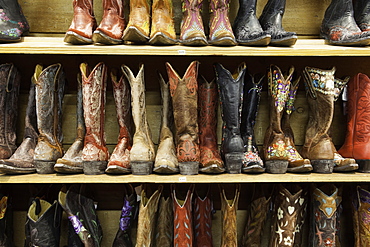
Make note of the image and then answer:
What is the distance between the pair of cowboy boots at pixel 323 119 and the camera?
63.4 inches

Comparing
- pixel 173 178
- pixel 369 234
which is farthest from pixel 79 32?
pixel 369 234

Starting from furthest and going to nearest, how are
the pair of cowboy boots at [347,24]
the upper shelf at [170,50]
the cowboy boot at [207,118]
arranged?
the cowboy boot at [207,118] → the pair of cowboy boots at [347,24] → the upper shelf at [170,50]

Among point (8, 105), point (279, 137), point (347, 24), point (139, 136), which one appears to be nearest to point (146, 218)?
point (139, 136)

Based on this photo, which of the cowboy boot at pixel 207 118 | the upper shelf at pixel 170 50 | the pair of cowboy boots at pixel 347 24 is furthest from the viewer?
the cowboy boot at pixel 207 118

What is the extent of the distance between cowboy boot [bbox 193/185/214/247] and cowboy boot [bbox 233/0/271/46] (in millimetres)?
867

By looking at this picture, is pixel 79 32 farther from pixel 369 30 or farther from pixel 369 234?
pixel 369 234

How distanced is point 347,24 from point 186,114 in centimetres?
99

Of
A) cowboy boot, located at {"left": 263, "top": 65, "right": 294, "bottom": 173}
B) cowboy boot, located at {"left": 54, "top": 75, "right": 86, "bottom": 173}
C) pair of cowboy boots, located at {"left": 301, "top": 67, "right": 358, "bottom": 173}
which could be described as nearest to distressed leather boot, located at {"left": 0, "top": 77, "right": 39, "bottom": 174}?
cowboy boot, located at {"left": 54, "top": 75, "right": 86, "bottom": 173}

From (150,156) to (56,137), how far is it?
53cm

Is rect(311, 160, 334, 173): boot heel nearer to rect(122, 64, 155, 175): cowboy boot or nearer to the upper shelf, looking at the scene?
the upper shelf

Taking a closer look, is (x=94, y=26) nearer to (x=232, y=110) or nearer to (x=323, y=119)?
(x=232, y=110)

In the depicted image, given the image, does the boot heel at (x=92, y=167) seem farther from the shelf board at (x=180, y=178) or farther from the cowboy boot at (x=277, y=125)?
the cowboy boot at (x=277, y=125)

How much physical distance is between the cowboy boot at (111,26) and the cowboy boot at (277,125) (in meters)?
0.82

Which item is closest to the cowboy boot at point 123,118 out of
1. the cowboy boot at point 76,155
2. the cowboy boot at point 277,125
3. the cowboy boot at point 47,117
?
the cowboy boot at point 76,155
